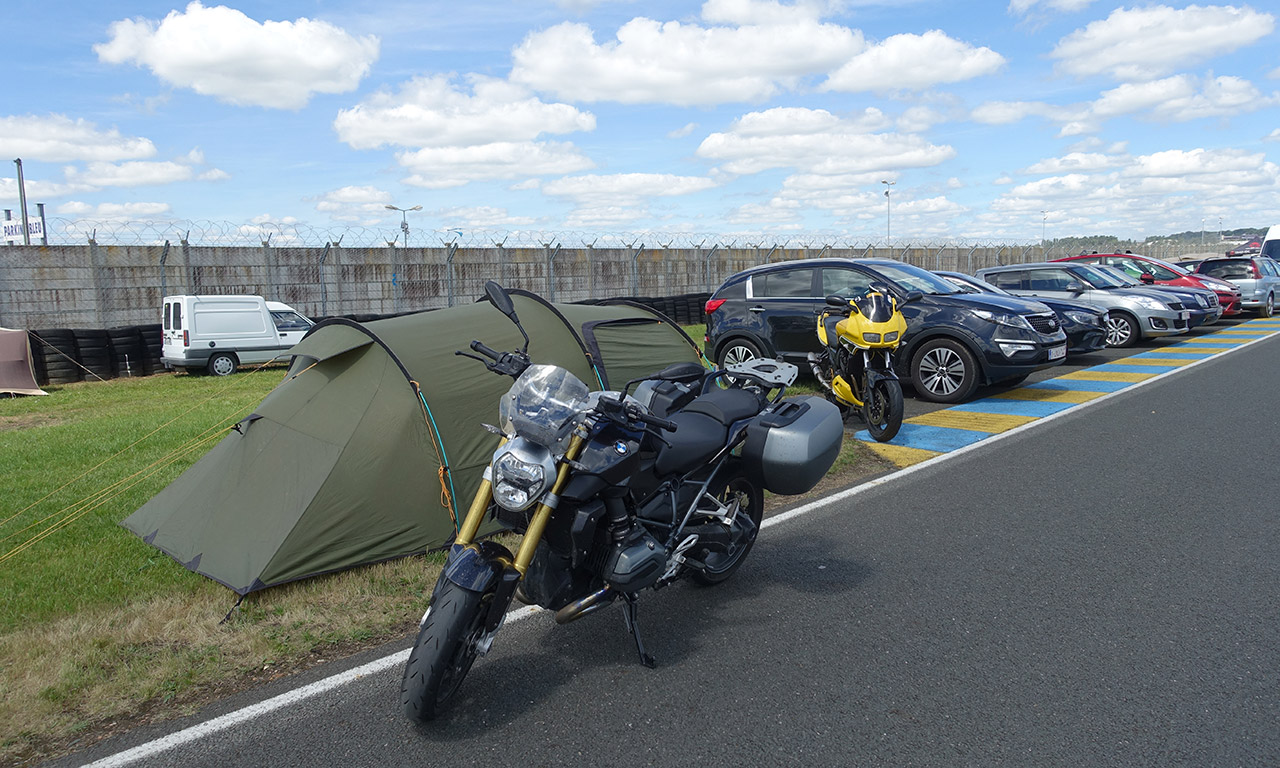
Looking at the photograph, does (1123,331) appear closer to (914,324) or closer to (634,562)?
(914,324)

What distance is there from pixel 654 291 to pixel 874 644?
24.8 meters

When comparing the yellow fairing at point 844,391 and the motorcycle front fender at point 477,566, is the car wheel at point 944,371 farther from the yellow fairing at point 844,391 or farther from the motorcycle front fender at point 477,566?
the motorcycle front fender at point 477,566

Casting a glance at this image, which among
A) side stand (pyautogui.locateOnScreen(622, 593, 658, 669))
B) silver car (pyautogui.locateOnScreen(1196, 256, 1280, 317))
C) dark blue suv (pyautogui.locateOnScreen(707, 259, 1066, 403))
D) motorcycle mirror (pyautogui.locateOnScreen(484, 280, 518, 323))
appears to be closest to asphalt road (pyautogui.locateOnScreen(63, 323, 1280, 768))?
side stand (pyautogui.locateOnScreen(622, 593, 658, 669))

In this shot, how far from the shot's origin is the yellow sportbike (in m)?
8.05

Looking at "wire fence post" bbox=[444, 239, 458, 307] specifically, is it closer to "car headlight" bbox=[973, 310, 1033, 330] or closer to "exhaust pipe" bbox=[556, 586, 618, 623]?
"car headlight" bbox=[973, 310, 1033, 330]

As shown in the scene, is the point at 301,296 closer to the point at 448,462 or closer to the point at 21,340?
the point at 21,340

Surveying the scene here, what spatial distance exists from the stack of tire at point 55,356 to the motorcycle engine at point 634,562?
15408 millimetres

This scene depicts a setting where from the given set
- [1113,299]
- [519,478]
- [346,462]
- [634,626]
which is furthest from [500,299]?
[1113,299]

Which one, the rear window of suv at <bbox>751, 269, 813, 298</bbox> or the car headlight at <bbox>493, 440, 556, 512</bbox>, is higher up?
the rear window of suv at <bbox>751, 269, 813, 298</bbox>

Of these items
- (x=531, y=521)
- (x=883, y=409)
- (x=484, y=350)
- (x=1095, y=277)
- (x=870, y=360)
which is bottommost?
(x=883, y=409)

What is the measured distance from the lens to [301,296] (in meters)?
21.4

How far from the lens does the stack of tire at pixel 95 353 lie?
15.6 metres

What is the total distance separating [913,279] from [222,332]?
13.4 metres

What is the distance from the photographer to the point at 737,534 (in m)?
4.46
